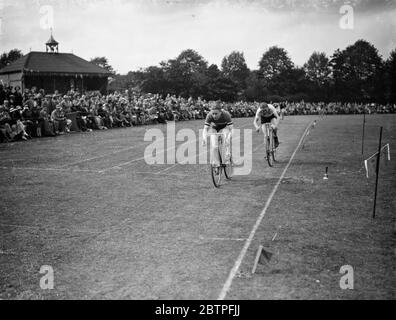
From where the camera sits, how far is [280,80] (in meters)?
105

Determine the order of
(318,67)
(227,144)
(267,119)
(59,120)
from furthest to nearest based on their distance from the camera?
(318,67), (59,120), (267,119), (227,144)

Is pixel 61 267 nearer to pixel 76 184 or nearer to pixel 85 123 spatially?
pixel 76 184

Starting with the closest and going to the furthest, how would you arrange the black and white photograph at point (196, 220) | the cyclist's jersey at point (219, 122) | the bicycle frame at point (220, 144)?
the black and white photograph at point (196, 220) → the bicycle frame at point (220, 144) → the cyclist's jersey at point (219, 122)

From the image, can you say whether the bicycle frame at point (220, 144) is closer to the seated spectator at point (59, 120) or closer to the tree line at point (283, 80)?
the seated spectator at point (59, 120)

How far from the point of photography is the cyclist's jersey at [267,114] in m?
13.8

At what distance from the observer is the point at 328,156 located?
16.1 meters

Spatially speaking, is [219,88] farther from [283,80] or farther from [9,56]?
[9,56]

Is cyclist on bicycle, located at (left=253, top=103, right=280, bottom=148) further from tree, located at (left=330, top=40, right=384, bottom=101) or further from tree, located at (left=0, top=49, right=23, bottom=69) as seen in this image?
tree, located at (left=0, top=49, right=23, bottom=69)

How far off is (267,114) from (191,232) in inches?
303

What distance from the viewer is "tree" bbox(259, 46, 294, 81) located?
122 m

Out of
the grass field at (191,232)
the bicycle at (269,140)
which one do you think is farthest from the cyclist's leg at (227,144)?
the bicycle at (269,140)

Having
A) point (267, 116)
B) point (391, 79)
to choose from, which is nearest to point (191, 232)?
point (267, 116)

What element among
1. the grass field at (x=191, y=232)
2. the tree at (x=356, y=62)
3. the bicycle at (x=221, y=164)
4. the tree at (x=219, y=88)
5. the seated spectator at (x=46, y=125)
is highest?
the tree at (x=356, y=62)

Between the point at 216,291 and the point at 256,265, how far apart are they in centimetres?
78
